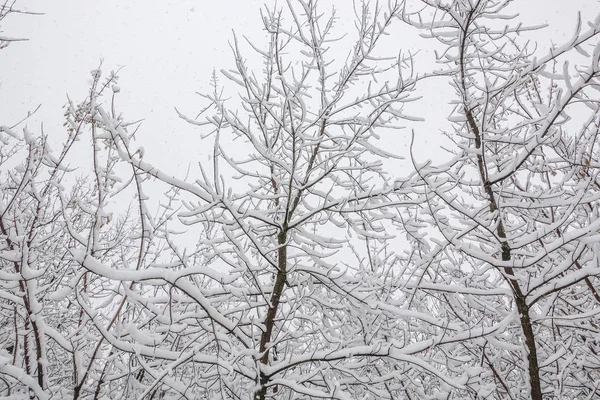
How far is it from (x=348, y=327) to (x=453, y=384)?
124 centimetres

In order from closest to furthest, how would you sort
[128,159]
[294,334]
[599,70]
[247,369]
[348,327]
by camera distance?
[599,70]
[128,159]
[247,369]
[294,334]
[348,327]

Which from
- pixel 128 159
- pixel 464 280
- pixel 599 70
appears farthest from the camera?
pixel 464 280

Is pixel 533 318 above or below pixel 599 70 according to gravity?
below

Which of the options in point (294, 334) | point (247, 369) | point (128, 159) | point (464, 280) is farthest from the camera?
point (464, 280)

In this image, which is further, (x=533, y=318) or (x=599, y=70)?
(x=533, y=318)

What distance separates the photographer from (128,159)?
205 centimetres

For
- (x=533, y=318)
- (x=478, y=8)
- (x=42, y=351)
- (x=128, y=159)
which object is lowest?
(x=42, y=351)

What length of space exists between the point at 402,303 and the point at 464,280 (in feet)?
2.03

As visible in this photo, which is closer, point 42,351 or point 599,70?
point 599,70

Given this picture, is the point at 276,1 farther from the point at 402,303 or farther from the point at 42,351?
the point at 42,351

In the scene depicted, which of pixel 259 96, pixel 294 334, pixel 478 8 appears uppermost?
pixel 478 8

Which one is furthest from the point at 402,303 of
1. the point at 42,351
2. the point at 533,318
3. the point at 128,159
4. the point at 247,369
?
the point at 42,351

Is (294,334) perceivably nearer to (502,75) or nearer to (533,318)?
(533,318)

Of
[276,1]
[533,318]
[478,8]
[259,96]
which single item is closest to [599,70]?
[478,8]
